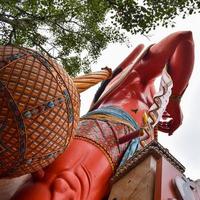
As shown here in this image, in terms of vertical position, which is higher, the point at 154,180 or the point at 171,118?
the point at 154,180

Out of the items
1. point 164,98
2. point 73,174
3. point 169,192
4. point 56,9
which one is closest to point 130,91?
point 164,98

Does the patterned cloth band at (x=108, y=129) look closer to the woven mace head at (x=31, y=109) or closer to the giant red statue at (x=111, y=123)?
the giant red statue at (x=111, y=123)

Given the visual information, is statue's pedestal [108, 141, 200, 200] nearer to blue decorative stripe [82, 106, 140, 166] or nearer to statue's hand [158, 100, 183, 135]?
blue decorative stripe [82, 106, 140, 166]

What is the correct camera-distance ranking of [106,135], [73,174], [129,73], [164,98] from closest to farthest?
[73,174] → [106,135] → [164,98] → [129,73]

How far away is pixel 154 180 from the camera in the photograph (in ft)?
4.83

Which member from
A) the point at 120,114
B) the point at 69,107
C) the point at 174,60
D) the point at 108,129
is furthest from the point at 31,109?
the point at 174,60

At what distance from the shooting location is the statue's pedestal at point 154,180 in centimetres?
Result: 141

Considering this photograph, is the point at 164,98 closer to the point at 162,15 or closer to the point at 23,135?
the point at 23,135

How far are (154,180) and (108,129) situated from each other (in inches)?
24.9

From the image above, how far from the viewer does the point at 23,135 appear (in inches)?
48.6

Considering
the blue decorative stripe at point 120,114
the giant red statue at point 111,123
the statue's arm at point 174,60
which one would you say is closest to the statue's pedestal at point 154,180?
the giant red statue at point 111,123

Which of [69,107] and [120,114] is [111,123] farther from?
[69,107]

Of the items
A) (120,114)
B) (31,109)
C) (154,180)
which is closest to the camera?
(31,109)

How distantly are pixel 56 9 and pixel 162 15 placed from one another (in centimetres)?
113
